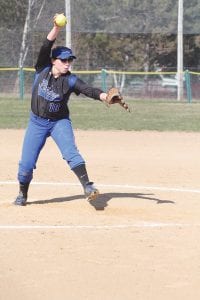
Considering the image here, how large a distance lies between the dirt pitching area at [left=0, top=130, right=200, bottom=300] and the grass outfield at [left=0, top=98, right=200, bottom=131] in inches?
252

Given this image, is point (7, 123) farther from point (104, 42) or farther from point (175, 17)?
point (104, 42)

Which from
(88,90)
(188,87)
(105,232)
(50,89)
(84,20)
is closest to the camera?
(105,232)

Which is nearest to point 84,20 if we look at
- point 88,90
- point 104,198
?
point 104,198

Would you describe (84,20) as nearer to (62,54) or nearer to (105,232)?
(62,54)

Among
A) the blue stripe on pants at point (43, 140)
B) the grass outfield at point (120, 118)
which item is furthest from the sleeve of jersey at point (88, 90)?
the grass outfield at point (120, 118)

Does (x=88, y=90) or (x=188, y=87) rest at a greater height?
(x=88, y=90)

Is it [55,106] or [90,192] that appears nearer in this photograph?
[90,192]

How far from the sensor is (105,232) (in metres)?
7.58

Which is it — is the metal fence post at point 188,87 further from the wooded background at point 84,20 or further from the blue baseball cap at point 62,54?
the blue baseball cap at point 62,54

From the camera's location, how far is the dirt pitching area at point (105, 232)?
223 inches

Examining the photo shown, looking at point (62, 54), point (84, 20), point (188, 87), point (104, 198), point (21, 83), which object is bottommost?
point (104, 198)

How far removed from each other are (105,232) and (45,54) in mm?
2321

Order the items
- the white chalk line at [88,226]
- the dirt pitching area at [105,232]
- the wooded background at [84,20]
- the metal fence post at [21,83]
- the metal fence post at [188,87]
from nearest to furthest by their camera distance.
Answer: the dirt pitching area at [105,232], the white chalk line at [88,226], the metal fence post at [21,83], the metal fence post at [188,87], the wooded background at [84,20]

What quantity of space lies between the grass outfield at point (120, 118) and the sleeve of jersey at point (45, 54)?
10771mm
